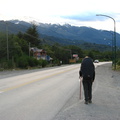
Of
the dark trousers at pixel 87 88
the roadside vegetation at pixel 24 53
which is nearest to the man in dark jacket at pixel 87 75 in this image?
the dark trousers at pixel 87 88

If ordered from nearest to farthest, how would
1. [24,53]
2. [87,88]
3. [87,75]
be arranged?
[87,75] < [87,88] < [24,53]

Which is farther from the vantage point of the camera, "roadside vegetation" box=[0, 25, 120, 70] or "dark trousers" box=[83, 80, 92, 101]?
"roadside vegetation" box=[0, 25, 120, 70]

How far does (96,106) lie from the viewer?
32.3ft

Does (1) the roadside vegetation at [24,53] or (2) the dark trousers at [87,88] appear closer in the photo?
(2) the dark trousers at [87,88]

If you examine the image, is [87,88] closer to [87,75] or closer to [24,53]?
[87,75]

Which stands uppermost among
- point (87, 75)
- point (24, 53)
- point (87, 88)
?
point (24, 53)

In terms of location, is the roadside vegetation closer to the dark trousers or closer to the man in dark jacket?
the man in dark jacket

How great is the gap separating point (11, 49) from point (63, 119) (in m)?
57.6

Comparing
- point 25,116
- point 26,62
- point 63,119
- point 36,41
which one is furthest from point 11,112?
point 36,41

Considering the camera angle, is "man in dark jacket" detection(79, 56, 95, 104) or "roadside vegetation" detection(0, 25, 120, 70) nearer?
"man in dark jacket" detection(79, 56, 95, 104)

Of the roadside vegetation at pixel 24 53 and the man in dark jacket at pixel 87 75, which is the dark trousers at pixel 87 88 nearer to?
the man in dark jacket at pixel 87 75

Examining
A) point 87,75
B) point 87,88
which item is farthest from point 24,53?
point 87,75

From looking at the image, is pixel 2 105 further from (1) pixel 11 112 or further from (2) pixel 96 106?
(2) pixel 96 106

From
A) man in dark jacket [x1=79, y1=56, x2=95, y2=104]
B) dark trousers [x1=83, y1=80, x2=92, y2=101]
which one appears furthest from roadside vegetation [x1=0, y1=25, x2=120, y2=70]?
dark trousers [x1=83, y1=80, x2=92, y2=101]
